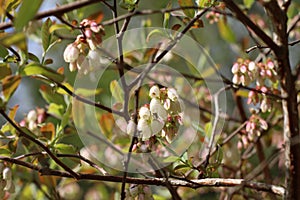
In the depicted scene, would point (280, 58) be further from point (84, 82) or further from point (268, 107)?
point (84, 82)

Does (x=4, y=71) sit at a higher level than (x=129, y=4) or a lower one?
lower

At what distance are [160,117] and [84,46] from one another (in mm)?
189

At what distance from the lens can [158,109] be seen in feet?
2.97

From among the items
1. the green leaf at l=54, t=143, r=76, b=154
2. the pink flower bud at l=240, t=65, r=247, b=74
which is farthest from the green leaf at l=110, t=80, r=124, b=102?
the pink flower bud at l=240, t=65, r=247, b=74

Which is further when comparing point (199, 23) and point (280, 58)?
point (199, 23)

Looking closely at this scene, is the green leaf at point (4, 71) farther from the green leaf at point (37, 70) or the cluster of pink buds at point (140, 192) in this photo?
the cluster of pink buds at point (140, 192)

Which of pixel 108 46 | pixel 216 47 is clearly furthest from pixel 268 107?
pixel 216 47

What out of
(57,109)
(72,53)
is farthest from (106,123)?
(72,53)

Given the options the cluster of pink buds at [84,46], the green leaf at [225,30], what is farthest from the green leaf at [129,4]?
the green leaf at [225,30]

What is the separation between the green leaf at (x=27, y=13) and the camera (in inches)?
23.1

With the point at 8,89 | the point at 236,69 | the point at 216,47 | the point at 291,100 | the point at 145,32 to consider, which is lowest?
the point at 8,89

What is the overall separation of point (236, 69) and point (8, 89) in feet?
1.72

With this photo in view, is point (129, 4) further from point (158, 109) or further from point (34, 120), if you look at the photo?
point (34, 120)

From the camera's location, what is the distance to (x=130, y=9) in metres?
0.94
